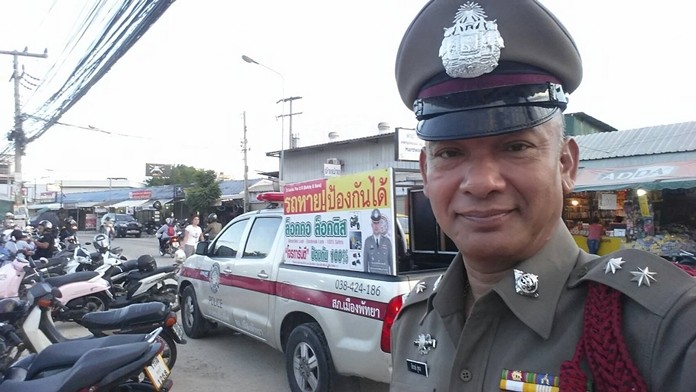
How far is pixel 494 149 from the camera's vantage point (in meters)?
0.98

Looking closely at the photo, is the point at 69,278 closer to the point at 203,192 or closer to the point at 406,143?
the point at 406,143

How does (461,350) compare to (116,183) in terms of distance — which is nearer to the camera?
(461,350)

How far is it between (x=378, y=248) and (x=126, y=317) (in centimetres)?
250

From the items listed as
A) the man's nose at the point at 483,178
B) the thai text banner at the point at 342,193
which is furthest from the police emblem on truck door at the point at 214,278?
the man's nose at the point at 483,178

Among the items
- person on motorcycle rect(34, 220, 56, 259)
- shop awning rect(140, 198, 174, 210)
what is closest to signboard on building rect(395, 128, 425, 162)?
person on motorcycle rect(34, 220, 56, 259)

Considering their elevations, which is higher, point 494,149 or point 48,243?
point 494,149

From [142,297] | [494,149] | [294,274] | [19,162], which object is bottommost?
[142,297]

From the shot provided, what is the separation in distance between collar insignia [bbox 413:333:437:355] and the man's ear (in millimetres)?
487

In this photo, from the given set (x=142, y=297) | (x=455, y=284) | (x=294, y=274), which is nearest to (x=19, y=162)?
(x=142, y=297)

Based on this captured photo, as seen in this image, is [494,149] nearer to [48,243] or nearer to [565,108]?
[565,108]

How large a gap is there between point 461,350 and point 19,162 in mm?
21072

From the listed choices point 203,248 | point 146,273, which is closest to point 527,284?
point 203,248

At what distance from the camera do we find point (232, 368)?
16.9 ft

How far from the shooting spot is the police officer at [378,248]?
3295mm
